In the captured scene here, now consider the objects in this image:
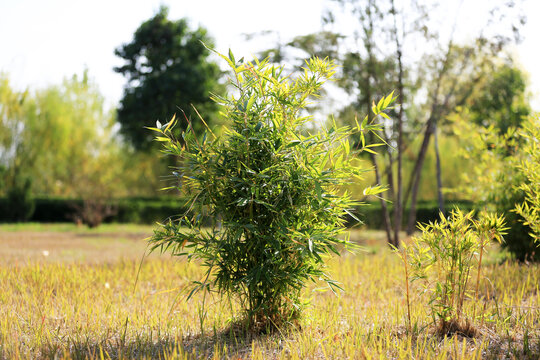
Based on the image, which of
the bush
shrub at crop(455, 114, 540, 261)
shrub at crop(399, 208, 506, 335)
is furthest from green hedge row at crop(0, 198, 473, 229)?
shrub at crop(399, 208, 506, 335)

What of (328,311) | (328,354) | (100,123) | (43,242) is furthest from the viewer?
(100,123)

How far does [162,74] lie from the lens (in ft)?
54.1

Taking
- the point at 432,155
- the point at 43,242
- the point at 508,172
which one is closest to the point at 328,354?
the point at 508,172

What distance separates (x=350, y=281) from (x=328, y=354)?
257 centimetres

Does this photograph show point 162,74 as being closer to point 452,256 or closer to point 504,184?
point 504,184

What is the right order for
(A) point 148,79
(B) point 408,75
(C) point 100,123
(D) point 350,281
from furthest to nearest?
(C) point 100,123 < (A) point 148,79 < (B) point 408,75 < (D) point 350,281

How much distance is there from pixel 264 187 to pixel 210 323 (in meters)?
1.31

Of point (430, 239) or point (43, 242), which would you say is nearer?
point (430, 239)

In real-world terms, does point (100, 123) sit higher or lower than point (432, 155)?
higher

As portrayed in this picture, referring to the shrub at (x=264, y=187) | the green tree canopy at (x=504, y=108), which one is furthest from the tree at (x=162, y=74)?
the shrub at (x=264, y=187)

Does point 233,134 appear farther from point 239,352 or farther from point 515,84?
point 515,84

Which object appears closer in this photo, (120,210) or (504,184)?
(504,184)

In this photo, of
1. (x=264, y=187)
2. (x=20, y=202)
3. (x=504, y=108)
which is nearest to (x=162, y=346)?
(x=264, y=187)

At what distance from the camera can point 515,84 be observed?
17.3 meters
